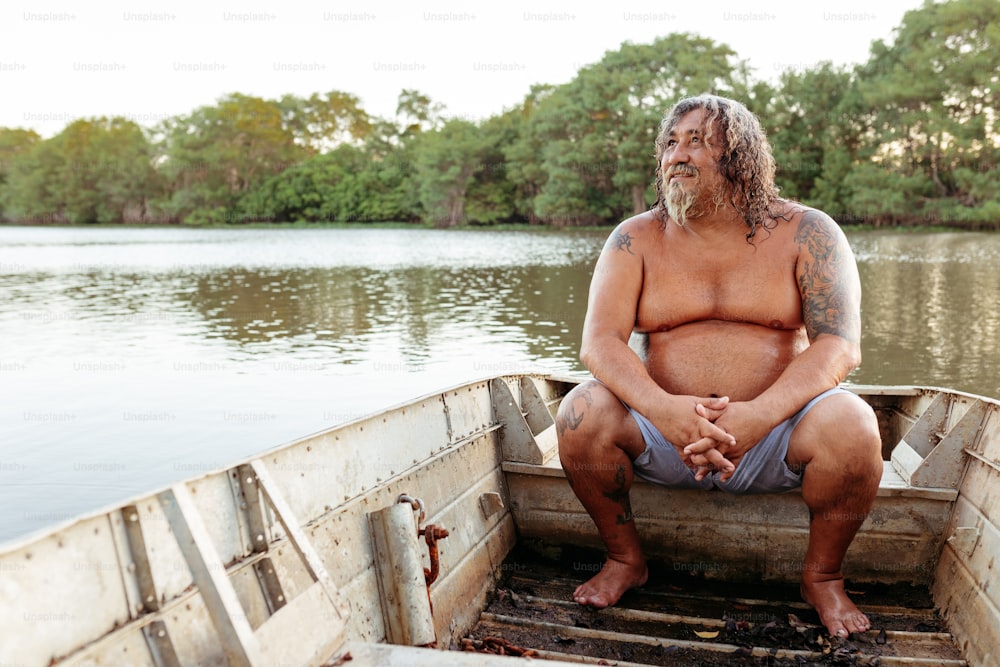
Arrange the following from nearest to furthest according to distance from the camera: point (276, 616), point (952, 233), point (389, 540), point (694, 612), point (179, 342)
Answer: point (276, 616)
point (389, 540)
point (694, 612)
point (179, 342)
point (952, 233)

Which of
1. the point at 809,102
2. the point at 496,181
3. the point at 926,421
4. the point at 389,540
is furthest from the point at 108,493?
the point at 496,181

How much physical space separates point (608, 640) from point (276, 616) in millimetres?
1370

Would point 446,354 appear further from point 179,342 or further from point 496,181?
point 496,181

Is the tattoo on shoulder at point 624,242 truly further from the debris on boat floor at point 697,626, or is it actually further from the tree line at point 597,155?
the tree line at point 597,155

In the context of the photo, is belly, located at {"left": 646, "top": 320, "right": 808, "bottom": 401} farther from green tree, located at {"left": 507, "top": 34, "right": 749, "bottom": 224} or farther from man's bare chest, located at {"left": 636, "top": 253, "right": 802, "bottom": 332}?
green tree, located at {"left": 507, "top": 34, "right": 749, "bottom": 224}

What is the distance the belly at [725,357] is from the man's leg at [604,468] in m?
0.29

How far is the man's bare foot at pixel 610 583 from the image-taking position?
3.07 metres

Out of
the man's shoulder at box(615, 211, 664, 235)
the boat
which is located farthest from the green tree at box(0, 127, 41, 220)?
the man's shoulder at box(615, 211, 664, 235)

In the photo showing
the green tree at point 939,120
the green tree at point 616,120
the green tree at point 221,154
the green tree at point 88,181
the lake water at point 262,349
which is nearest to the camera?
the lake water at point 262,349

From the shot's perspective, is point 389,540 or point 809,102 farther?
point 809,102

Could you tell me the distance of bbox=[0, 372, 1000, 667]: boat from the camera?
1.78m

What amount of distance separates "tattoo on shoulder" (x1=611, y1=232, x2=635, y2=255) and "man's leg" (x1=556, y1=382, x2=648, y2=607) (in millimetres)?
562

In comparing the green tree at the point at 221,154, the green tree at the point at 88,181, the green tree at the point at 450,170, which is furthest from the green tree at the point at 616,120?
the green tree at the point at 88,181

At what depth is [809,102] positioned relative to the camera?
47.7 m
